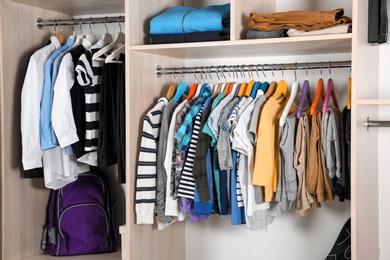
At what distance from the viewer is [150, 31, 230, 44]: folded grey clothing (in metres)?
2.96

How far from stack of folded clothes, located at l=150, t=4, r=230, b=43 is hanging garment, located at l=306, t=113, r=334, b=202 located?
0.59 meters

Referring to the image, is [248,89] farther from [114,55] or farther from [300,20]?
[114,55]

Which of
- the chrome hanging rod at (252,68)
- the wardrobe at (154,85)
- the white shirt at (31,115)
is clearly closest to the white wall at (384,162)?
the wardrobe at (154,85)

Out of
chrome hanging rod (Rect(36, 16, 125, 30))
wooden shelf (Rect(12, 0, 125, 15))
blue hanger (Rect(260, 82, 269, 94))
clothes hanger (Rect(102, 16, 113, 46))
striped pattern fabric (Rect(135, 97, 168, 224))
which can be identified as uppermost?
wooden shelf (Rect(12, 0, 125, 15))

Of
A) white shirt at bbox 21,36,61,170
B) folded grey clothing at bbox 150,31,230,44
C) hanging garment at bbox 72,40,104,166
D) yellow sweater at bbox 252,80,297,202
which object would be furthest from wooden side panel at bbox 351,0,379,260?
white shirt at bbox 21,36,61,170

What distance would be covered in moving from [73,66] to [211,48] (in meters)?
0.77

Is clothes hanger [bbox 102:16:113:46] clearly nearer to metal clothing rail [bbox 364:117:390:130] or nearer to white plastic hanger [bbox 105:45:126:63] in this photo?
white plastic hanger [bbox 105:45:126:63]

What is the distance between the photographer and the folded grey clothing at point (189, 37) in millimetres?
2965

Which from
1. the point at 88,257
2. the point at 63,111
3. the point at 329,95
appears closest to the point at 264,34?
the point at 329,95

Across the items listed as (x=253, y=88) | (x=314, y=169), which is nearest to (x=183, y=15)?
(x=253, y=88)

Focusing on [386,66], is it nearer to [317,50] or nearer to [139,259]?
[317,50]

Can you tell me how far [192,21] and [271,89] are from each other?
495 mm

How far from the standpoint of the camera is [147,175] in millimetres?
3098

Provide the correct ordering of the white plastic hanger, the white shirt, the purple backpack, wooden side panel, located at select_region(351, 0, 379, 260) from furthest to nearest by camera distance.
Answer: the purple backpack, the white shirt, the white plastic hanger, wooden side panel, located at select_region(351, 0, 379, 260)
